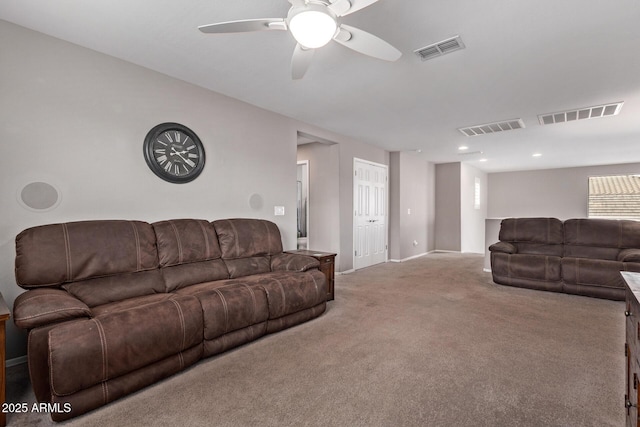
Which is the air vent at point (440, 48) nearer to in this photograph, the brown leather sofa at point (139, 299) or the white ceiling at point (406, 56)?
the white ceiling at point (406, 56)

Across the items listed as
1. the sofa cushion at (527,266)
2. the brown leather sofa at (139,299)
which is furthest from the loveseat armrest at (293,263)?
the sofa cushion at (527,266)

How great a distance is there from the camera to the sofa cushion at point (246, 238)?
3326mm

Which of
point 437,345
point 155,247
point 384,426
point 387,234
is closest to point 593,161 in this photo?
point 387,234

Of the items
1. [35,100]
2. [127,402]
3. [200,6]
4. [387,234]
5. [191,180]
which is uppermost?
[200,6]

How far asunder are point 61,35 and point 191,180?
1.53 meters

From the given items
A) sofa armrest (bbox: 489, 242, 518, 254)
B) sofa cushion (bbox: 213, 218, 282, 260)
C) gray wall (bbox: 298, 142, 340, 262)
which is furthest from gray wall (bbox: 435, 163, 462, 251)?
sofa cushion (bbox: 213, 218, 282, 260)

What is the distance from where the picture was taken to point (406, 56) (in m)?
2.77

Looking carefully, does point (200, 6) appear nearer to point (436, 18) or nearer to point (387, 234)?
point (436, 18)

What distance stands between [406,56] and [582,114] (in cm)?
314

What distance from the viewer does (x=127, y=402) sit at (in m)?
1.87

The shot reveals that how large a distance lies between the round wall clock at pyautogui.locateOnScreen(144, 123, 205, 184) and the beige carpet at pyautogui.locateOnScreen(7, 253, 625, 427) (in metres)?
1.85

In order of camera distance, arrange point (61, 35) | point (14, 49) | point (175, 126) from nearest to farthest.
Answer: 1. point (14, 49)
2. point (61, 35)
3. point (175, 126)

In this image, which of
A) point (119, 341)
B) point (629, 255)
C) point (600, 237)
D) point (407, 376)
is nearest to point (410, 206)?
point (600, 237)

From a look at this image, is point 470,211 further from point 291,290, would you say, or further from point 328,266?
point 291,290
